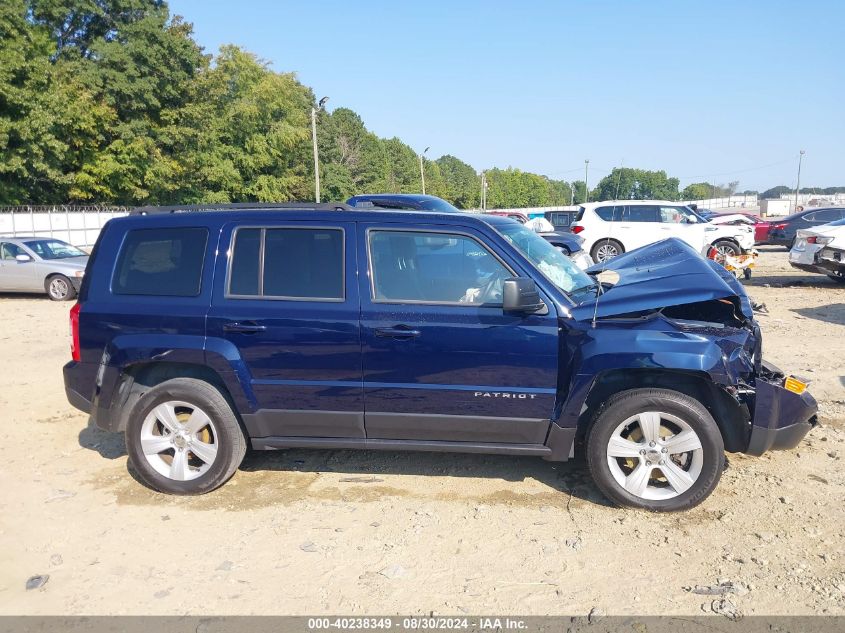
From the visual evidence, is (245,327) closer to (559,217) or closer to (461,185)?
(559,217)

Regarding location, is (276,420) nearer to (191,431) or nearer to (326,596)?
(191,431)

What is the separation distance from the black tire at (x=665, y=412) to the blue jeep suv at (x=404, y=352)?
0.01 m

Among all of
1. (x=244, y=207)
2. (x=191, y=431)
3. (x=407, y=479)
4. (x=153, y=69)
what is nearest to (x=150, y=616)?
(x=191, y=431)

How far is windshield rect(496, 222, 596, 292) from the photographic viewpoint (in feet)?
14.2

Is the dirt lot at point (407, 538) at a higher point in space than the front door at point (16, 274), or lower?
lower

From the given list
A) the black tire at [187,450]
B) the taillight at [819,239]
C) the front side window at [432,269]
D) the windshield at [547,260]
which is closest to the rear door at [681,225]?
the taillight at [819,239]

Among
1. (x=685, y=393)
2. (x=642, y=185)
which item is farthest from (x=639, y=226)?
(x=642, y=185)

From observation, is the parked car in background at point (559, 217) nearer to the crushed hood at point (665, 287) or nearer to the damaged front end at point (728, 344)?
the crushed hood at point (665, 287)

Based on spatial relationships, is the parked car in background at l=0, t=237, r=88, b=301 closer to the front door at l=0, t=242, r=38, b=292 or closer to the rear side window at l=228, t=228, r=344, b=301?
the front door at l=0, t=242, r=38, b=292

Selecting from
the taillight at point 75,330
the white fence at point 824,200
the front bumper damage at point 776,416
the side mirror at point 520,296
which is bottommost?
the front bumper damage at point 776,416

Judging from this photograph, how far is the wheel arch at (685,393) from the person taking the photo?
13.2ft

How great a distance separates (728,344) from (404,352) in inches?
77.3

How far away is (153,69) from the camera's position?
37.8m

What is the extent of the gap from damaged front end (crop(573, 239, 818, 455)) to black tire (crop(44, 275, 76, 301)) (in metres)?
13.3
